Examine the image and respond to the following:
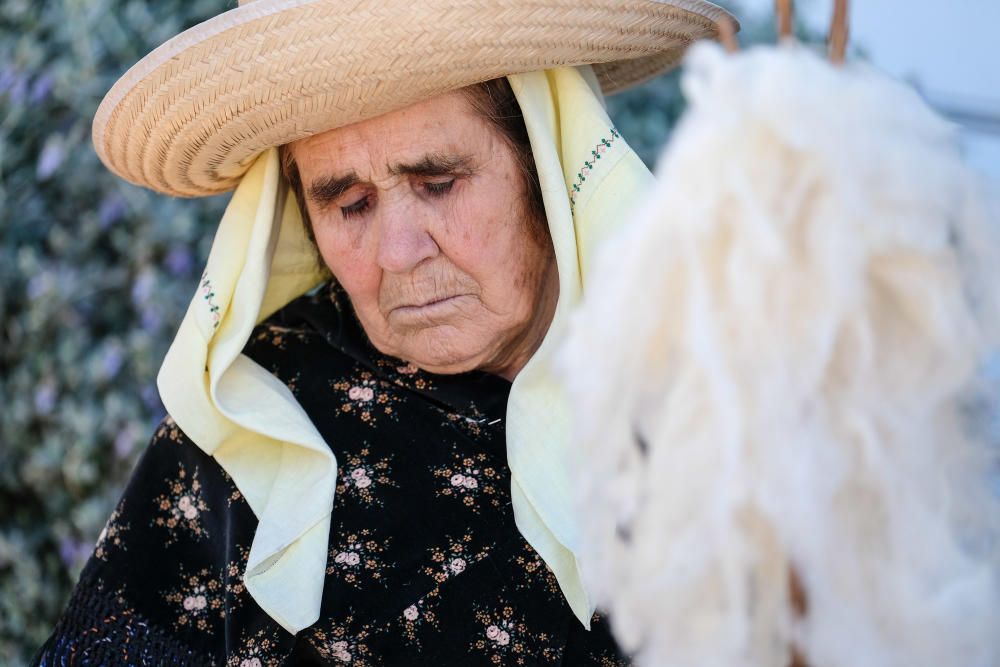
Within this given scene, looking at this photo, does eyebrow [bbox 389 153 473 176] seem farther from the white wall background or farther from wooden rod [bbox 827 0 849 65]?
the white wall background

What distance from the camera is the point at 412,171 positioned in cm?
188

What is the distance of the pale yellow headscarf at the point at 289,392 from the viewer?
71.1 inches

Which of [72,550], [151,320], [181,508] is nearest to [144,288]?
[151,320]

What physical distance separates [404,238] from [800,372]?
1090mm

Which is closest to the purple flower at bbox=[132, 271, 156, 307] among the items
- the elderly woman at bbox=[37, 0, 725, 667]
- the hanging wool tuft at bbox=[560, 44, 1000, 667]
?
the elderly woman at bbox=[37, 0, 725, 667]

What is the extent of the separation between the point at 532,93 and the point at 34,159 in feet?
5.70

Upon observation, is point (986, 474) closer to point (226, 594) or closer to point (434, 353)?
point (434, 353)

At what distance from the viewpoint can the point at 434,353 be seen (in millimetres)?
1970

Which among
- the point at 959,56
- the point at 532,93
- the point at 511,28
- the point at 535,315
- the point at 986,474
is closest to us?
the point at 986,474

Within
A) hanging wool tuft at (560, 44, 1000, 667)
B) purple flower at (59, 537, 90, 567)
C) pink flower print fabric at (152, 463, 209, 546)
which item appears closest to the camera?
hanging wool tuft at (560, 44, 1000, 667)

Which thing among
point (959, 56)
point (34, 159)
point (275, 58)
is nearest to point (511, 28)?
point (275, 58)

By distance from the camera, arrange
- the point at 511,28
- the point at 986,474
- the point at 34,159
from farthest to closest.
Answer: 1. the point at 34,159
2. the point at 511,28
3. the point at 986,474

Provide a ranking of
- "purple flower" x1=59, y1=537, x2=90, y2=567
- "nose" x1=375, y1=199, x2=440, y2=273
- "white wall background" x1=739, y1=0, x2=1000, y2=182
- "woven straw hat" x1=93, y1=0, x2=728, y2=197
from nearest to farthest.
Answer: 1. "woven straw hat" x1=93, y1=0, x2=728, y2=197
2. "nose" x1=375, y1=199, x2=440, y2=273
3. "purple flower" x1=59, y1=537, x2=90, y2=567
4. "white wall background" x1=739, y1=0, x2=1000, y2=182

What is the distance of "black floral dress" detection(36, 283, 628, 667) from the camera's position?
1.97 metres
